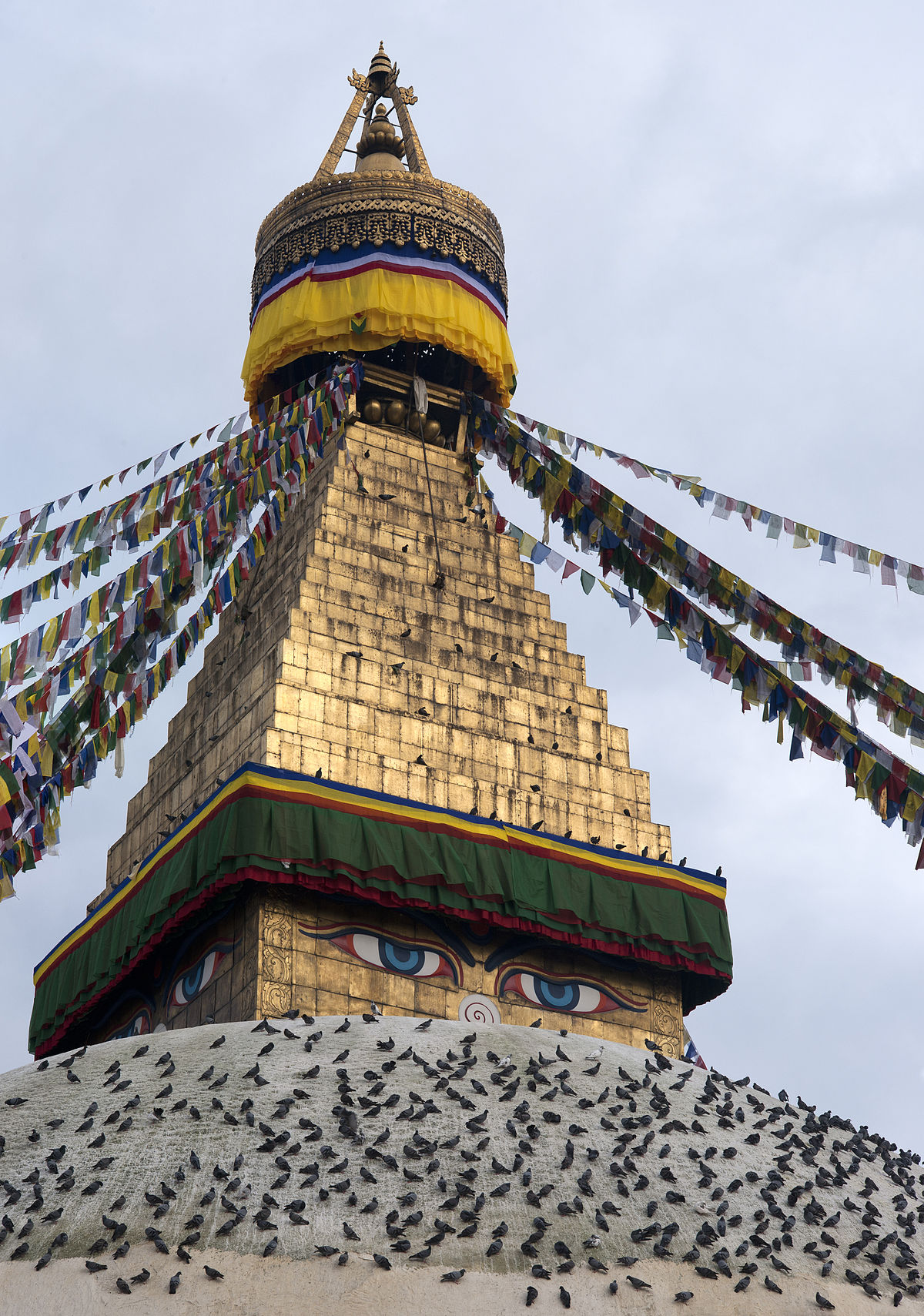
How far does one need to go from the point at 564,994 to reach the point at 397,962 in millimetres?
1487

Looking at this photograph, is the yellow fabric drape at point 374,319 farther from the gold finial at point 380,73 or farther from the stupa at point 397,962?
the gold finial at point 380,73

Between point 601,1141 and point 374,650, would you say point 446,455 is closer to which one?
point 374,650

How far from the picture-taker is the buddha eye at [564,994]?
44.5 feet

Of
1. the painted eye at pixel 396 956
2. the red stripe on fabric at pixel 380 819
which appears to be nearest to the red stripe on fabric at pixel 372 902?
the red stripe on fabric at pixel 380 819

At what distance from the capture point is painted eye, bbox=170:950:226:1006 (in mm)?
13359

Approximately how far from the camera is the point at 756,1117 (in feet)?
31.2

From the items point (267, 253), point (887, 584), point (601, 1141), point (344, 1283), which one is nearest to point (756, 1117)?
point (601, 1141)

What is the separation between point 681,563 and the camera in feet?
47.4

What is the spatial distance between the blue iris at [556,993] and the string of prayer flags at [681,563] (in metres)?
3.26

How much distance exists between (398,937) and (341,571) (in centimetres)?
356

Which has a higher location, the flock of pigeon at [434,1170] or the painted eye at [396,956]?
the painted eye at [396,956]

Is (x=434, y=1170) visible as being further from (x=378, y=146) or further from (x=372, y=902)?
(x=378, y=146)

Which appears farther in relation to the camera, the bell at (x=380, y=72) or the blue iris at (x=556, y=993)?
the bell at (x=380, y=72)

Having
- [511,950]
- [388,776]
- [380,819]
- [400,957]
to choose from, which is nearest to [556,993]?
[511,950]
